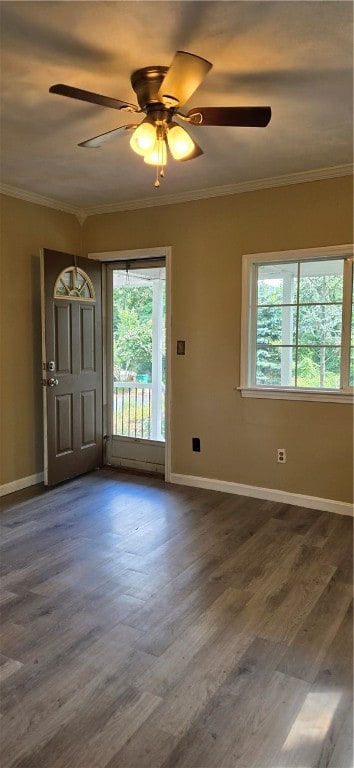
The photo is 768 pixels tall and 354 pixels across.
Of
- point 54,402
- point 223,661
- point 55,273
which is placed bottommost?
point 223,661

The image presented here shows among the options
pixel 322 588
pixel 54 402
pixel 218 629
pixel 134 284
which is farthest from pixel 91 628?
pixel 134 284

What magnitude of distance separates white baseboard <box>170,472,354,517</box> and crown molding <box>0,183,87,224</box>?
263 cm

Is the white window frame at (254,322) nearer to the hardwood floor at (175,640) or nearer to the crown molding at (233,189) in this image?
the crown molding at (233,189)

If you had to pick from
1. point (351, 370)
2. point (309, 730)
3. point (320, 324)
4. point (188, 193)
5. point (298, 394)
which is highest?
point (188, 193)

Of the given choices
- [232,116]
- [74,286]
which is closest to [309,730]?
[232,116]

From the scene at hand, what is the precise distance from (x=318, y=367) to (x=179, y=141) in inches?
84.1

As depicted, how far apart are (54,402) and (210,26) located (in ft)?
10.1

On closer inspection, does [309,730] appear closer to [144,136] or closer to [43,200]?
[144,136]

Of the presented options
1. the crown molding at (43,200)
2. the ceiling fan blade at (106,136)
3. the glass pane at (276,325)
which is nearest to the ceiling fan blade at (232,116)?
the ceiling fan blade at (106,136)

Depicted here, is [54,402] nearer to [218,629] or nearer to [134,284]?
[134,284]

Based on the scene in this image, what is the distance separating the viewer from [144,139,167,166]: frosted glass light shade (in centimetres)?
238

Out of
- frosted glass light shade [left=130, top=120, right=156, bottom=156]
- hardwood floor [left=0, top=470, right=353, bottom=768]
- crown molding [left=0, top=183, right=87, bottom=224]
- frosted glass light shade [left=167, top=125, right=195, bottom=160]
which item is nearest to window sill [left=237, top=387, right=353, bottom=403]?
hardwood floor [left=0, top=470, right=353, bottom=768]

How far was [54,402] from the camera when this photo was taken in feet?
14.2

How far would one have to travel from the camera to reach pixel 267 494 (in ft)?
13.4
